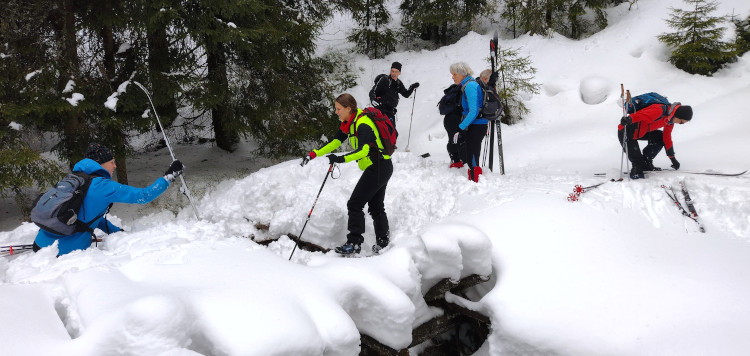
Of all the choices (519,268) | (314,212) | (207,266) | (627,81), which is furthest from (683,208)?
(627,81)

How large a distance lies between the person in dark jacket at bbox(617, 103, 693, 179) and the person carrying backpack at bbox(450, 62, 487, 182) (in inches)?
78.8

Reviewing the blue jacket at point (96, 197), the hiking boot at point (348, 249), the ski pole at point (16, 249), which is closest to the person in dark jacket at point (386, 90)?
the hiking boot at point (348, 249)

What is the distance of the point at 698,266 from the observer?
445 centimetres

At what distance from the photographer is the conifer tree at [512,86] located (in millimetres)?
11078

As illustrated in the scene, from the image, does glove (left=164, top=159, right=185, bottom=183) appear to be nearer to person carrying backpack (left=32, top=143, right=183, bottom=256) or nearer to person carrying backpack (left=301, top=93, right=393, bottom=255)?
person carrying backpack (left=32, top=143, right=183, bottom=256)

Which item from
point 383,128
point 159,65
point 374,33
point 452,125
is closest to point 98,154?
point 383,128

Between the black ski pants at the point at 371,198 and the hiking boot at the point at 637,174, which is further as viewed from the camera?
the hiking boot at the point at 637,174

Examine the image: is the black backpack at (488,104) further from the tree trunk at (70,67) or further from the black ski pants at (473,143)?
the tree trunk at (70,67)

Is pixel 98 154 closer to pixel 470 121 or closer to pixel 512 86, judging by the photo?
pixel 470 121

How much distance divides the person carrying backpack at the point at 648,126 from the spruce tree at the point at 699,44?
236 inches

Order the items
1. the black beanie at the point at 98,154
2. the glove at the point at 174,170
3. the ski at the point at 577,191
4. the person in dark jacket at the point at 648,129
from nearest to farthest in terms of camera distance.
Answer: the black beanie at the point at 98,154
the glove at the point at 174,170
the ski at the point at 577,191
the person in dark jacket at the point at 648,129

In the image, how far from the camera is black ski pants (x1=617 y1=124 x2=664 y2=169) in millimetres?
6266

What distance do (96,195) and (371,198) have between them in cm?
306

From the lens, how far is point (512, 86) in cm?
1153
